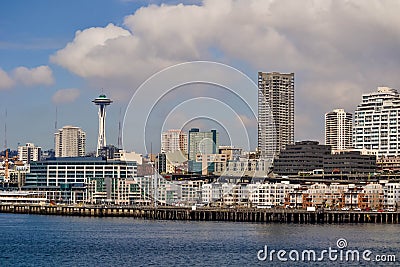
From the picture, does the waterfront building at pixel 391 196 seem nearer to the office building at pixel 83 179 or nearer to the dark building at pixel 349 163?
the dark building at pixel 349 163

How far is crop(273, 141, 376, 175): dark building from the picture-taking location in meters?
159

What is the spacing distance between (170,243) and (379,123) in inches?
5356

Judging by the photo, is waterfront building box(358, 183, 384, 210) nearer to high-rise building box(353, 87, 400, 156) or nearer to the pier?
the pier

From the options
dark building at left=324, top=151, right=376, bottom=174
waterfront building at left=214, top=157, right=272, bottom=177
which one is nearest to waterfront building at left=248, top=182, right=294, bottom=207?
waterfront building at left=214, top=157, right=272, bottom=177

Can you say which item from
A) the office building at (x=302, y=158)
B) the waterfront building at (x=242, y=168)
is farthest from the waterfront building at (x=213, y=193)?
the office building at (x=302, y=158)

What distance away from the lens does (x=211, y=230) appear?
78312mm

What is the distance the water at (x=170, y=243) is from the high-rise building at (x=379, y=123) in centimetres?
10727

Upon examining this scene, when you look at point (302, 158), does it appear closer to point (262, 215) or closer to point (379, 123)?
point (379, 123)

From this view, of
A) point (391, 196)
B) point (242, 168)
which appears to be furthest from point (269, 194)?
point (242, 168)

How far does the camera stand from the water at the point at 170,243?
51.6 m

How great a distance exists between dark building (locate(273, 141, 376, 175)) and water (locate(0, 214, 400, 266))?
74.2 m

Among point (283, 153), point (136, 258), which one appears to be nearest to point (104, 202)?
point (283, 153)

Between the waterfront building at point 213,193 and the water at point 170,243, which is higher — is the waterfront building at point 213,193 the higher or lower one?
the higher one

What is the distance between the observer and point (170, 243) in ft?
207
